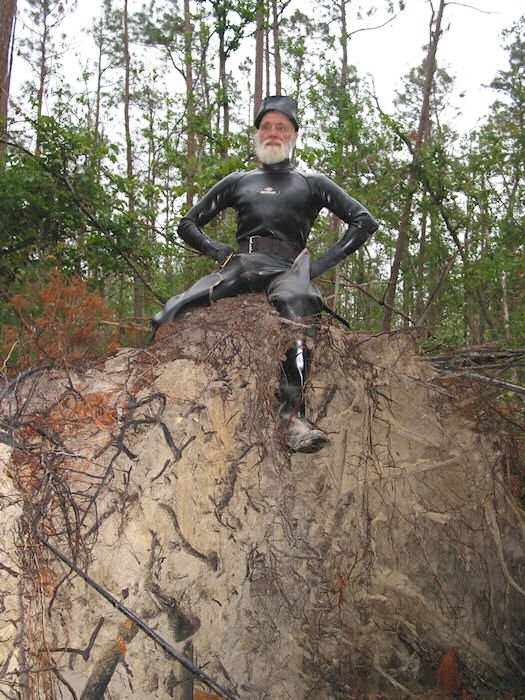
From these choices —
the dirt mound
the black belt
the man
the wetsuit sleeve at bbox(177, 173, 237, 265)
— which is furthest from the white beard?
A: the dirt mound

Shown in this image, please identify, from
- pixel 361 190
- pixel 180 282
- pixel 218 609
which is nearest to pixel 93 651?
pixel 218 609

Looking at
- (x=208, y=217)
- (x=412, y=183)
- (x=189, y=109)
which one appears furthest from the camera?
(x=412, y=183)

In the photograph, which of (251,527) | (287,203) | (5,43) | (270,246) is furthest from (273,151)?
(5,43)

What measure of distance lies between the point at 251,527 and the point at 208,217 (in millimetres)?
2134

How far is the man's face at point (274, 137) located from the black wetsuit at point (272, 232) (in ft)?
0.20

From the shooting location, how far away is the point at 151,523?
8.47ft

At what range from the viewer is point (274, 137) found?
3.57 m

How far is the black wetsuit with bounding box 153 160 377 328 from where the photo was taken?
340 centimetres

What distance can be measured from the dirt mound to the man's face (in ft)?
3.45

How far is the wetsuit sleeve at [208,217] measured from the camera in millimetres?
3678

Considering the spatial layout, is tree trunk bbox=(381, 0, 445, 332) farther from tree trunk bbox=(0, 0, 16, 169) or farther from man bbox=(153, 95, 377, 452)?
tree trunk bbox=(0, 0, 16, 169)

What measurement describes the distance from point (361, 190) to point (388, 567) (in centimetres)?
772

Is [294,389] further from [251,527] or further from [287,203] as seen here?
[287,203]

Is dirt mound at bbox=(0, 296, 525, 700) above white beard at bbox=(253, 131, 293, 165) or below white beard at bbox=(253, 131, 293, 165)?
below
